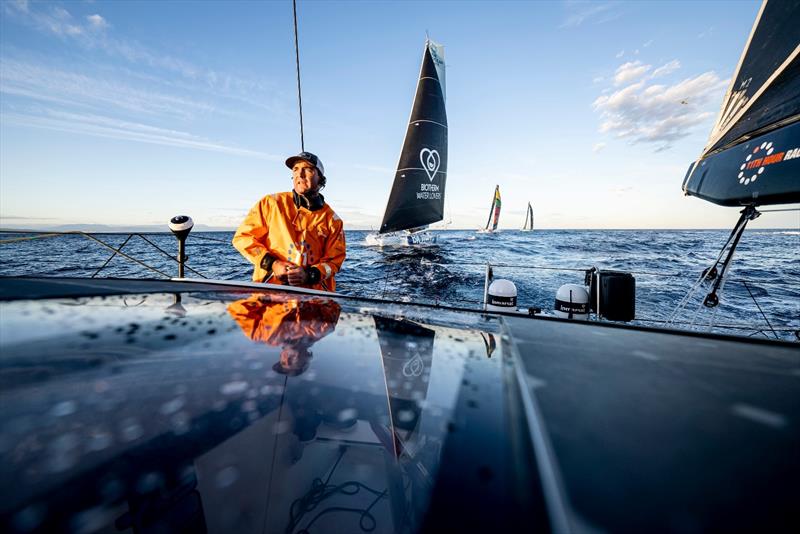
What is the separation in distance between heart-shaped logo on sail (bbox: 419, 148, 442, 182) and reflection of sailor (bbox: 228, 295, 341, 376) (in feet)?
55.9

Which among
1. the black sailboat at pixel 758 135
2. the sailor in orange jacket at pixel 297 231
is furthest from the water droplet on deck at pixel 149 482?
the black sailboat at pixel 758 135

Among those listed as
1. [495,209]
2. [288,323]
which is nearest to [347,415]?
[288,323]

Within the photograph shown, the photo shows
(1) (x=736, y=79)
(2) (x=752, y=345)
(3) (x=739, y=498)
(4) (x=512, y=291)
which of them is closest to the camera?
(3) (x=739, y=498)

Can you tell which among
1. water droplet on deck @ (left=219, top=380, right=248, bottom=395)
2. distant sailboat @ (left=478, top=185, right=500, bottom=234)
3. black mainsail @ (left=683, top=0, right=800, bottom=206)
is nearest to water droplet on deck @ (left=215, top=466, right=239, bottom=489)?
water droplet on deck @ (left=219, top=380, right=248, bottom=395)

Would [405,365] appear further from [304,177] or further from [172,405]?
[304,177]

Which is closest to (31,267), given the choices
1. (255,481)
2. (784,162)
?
(255,481)

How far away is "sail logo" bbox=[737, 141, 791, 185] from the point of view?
2.69 m

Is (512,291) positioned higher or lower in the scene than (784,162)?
lower

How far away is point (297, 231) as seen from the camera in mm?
3252

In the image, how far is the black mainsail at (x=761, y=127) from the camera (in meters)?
2.63

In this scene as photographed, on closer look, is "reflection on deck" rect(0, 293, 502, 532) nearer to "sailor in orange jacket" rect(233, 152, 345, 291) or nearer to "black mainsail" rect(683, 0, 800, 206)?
"sailor in orange jacket" rect(233, 152, 345, 291)

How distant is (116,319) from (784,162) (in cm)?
464

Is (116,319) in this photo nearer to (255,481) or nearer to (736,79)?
(255,481)

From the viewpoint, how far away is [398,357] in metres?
1.02
